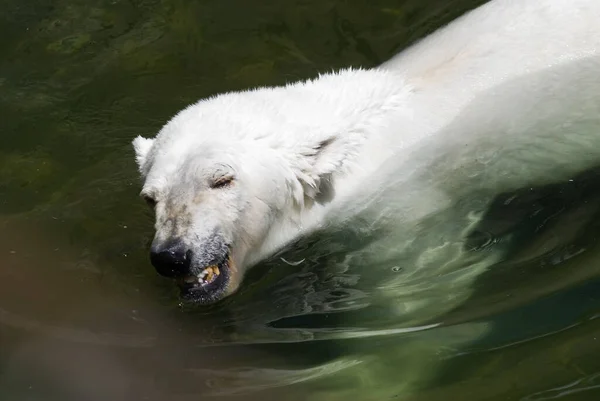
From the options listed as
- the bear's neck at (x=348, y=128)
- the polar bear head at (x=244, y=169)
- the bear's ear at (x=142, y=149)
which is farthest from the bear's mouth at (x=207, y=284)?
the bear's ear at (x=142, y=149)

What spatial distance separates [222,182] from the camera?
413 centimetres

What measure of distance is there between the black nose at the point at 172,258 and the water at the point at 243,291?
0.41 metres

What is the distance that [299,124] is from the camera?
176 inches

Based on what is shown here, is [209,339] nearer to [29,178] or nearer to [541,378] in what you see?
[541,378]

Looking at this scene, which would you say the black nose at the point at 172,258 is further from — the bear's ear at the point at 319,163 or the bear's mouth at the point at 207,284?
the bear's ear at the point at 319,163

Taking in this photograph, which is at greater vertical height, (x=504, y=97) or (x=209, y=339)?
A: (x=504, y=97)

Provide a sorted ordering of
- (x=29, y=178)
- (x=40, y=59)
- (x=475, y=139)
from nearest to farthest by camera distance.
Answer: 1. (x=475, y=139)
2. (x=29, y=178)
3. (x=40, y=59)

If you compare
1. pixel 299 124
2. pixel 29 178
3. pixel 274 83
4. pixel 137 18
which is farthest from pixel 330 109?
pixel 137 18

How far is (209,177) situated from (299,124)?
0.64 m

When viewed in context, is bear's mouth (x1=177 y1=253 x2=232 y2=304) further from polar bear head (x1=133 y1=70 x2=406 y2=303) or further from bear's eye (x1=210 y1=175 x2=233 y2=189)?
bear's eye (x1=210 y1=175 x2=233 y2=189)

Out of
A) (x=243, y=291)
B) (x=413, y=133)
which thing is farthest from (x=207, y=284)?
(x=413, y=133)

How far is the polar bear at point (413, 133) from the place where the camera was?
4.30 m

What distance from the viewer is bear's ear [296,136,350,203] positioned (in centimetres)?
438

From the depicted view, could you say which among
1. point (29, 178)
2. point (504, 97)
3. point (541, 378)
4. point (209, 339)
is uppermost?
point (504, 97)
